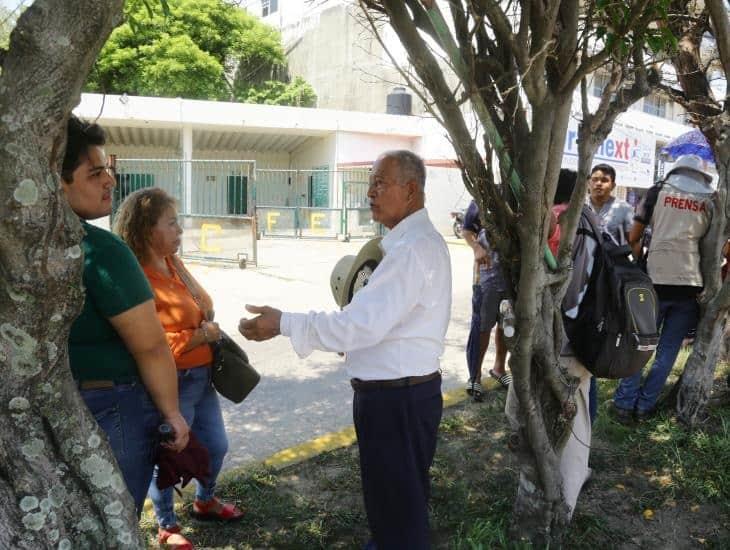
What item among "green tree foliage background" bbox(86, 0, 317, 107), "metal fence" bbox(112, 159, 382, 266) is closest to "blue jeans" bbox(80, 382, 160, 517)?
"metal fence" bbox(112, 159, 382, 266)

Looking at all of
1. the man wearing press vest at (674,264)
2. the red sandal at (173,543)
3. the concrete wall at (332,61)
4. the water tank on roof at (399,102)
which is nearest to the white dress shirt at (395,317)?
the red sandal at (173,543)

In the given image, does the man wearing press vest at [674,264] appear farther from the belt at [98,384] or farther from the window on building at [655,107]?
the window on building at [655,107]

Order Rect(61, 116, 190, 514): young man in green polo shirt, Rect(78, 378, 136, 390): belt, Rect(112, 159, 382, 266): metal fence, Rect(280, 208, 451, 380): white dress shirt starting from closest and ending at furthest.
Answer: Rect(61, 116, 190, 514): young man in green polo shirt → Rect(78, 378, 136, 390): belt → Rect(280, 208, 451, 380): white dress shirt → Rect(112, 159, 382, 266): metal fence

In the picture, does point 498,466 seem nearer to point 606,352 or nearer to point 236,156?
point 606,352

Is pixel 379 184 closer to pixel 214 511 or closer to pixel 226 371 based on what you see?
pixel 226 371

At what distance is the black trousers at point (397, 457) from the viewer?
2400 millimetres

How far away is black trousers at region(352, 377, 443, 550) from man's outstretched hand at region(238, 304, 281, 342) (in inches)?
16.9

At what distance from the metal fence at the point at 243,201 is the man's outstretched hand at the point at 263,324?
575 cm

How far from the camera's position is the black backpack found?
278 centimetres

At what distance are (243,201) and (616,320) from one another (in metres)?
13.5

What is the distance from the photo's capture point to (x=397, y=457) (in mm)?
2408

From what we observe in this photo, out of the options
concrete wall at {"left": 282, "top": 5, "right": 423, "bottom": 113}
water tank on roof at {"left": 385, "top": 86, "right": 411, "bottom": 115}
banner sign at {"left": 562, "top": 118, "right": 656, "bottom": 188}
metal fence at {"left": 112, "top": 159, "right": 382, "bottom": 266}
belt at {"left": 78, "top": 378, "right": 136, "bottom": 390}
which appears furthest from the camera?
concrete wall at {"left": 282, "top": 5, "right": 423, "bottom": 113}

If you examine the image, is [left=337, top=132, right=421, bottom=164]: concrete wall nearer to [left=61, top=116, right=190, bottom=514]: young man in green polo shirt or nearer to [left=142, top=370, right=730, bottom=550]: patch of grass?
[left=142, top=370, right=730, bottom=550]: patch of grass

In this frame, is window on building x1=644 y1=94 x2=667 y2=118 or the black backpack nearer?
the black backpack
